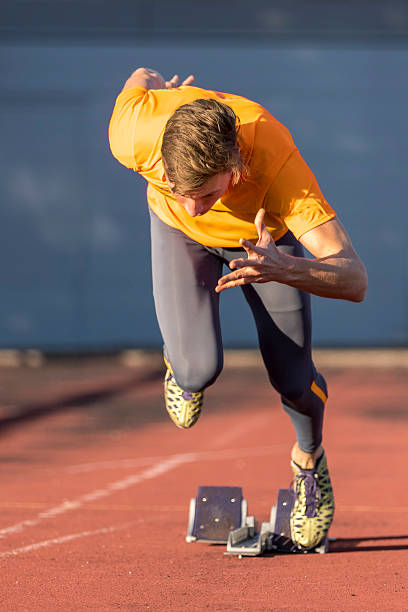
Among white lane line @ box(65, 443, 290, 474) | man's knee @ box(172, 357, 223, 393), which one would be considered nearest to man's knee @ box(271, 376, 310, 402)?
man's knee @ box(172, 357, 223, 393)

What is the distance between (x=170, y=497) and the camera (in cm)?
610

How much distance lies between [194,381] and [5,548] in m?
1.18

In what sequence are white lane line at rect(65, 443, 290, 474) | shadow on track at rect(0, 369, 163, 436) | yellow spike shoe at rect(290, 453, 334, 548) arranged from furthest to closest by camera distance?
shadow on track at rect(0, 369, 163, 436) → white lane line at rect(65, 443, 290, 474) → yellow spike shoe at rect(290, 453, 334, 548)

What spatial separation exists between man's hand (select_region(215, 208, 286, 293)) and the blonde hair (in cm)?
29

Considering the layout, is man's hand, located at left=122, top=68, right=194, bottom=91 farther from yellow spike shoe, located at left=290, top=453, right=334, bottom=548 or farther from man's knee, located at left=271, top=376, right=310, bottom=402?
yellow spike shoe, located at left=290, top=453, right=334, bottom=548

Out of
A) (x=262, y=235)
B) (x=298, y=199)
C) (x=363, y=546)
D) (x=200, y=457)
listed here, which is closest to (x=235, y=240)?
(x=298, y=199)

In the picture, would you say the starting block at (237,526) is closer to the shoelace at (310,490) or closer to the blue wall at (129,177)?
the shoelace at (310,490)

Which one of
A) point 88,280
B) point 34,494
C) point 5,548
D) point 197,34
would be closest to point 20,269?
point 88,280

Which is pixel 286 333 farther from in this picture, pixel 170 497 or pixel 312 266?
pixel 170 497

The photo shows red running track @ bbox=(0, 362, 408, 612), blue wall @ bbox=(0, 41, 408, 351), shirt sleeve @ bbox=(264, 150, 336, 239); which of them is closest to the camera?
shirt sleeve @ bbox=(264, 150, 336, 239)

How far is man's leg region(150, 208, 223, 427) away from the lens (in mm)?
4402

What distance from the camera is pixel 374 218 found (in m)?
17.3

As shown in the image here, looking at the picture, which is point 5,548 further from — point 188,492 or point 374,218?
point 374,218

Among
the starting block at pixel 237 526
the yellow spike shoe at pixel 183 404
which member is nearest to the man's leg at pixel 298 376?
the starting block at pixel 237 526
